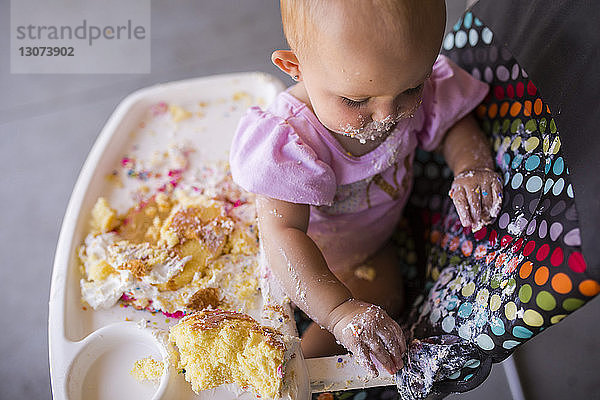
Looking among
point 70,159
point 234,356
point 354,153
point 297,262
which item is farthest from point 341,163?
point 70,159

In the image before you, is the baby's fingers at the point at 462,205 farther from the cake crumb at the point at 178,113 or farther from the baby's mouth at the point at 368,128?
the cake crumb at the point at 178,113

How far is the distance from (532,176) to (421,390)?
24cm

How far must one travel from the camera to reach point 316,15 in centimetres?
50

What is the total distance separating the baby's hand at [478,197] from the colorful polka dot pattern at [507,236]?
1cm

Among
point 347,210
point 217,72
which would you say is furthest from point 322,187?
point 217,72

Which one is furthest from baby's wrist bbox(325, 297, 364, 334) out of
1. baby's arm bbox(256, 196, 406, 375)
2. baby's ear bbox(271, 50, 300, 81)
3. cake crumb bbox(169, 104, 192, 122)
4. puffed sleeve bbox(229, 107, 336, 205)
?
cake crumb bbox(169, 104, 192, 122)

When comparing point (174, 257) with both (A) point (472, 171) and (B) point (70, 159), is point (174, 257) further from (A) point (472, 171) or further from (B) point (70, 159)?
(B) point (70, 159)

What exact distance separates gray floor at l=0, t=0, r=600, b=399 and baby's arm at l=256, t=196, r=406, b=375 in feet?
1.54

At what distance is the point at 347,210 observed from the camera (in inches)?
28.9

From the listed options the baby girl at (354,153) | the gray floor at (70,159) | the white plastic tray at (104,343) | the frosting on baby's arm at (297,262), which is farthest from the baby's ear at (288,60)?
the gray floor at (70,159)

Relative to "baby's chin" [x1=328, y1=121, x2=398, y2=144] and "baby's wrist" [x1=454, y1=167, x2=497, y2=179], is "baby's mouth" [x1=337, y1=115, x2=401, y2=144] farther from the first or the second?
"baby's wrist" [x1=454, y1=167, x2=497, y2=179]

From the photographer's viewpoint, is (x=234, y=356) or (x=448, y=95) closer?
(x=234, y=356)

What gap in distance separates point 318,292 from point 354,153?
0.17m

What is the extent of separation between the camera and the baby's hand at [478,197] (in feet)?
2.08
